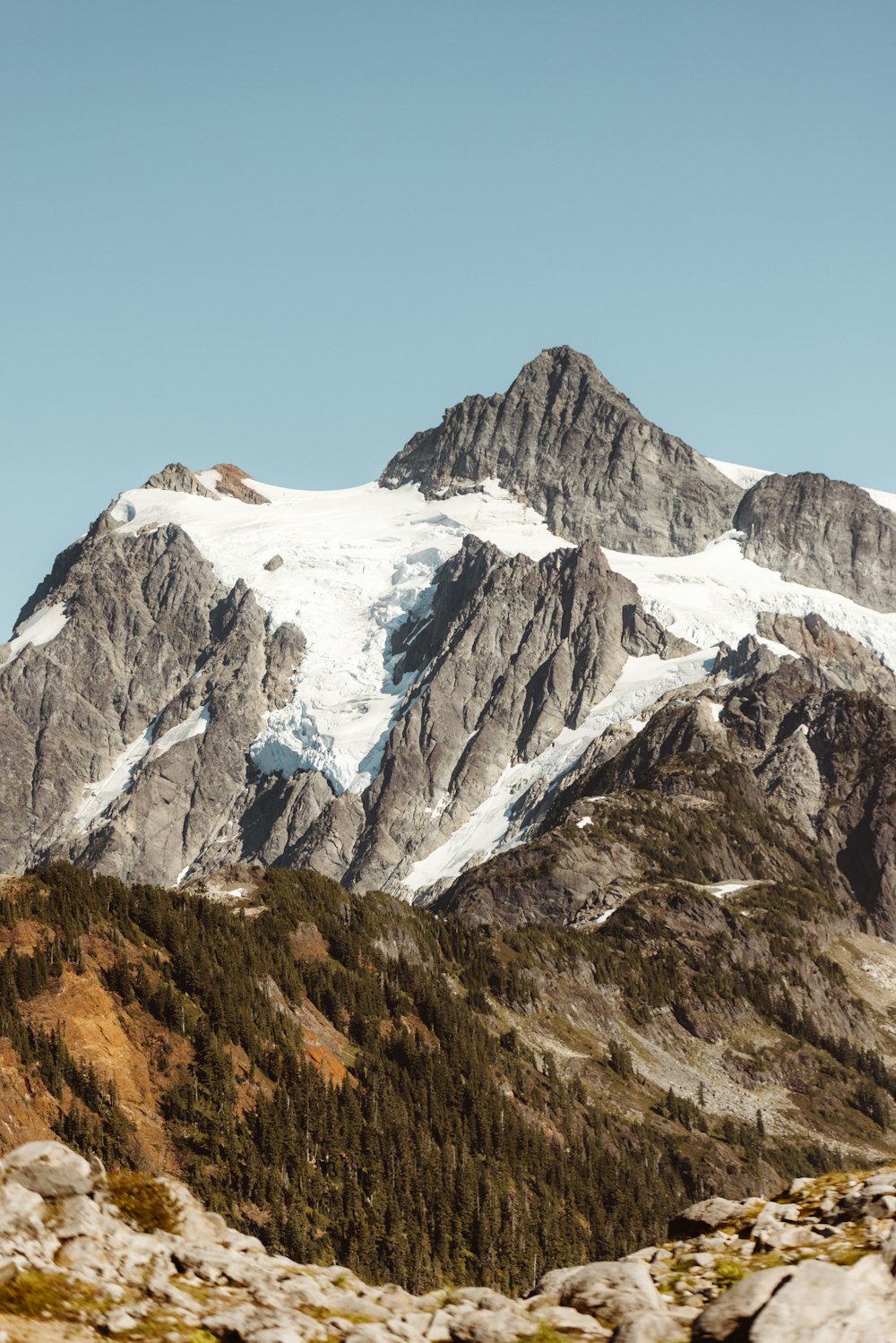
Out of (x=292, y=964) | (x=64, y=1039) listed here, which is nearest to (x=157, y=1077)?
(x=64, y=1039)

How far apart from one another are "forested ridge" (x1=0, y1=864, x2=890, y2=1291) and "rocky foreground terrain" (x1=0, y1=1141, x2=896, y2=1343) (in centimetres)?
9598

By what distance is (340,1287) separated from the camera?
28.3 meters

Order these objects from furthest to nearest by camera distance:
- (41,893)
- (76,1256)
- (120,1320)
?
(41,893)
(76,1256)
(120,1320)

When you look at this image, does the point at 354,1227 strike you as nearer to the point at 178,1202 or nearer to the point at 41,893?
the point at 41,893

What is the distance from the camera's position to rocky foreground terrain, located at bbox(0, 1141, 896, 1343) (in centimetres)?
2289

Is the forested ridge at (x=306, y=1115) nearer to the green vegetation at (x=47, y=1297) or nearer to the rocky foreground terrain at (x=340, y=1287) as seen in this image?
the rocky foreground terrain at (x=340, y=1287)

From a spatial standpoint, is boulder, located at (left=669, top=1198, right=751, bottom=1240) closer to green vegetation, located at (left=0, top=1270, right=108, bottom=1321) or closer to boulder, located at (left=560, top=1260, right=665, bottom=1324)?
boulder, located at (left=560, top=1260, right=665, bottom=1324)

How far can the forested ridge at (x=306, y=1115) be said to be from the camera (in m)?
132

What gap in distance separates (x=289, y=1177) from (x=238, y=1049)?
1783 centimetres

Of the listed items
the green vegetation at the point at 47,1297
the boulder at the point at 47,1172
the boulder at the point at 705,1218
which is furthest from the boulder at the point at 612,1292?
the boulder at the point at 47,1172

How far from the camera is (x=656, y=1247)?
1313 inches

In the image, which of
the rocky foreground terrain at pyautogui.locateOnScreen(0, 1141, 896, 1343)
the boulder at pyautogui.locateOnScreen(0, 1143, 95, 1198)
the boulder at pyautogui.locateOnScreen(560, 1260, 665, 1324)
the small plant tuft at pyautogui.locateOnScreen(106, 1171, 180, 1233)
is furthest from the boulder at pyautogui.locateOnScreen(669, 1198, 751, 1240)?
A: the boulder at pyautogui.locateOnScreen(0, 1143, 95, 1198)

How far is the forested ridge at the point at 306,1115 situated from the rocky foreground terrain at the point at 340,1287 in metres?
96.0

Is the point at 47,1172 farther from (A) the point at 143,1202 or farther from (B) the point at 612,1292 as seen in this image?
(B) the point at 612,1292
